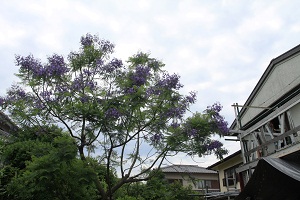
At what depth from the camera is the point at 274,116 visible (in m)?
7.47

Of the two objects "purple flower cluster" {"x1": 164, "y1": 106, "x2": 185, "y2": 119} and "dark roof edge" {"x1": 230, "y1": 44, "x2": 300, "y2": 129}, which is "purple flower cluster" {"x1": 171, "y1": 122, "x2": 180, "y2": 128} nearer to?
"purple flower cluster" {"x1": 164, "y1": 106, "x2": 185, "y2": 119}

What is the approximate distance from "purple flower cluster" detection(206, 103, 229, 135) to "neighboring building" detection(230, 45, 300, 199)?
1.19ft

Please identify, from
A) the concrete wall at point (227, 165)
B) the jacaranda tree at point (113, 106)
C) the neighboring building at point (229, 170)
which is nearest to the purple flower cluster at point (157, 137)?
the jacaranda tree at point (113, 106)

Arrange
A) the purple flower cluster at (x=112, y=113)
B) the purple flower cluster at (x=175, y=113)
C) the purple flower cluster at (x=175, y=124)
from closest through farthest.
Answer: the purple flower cluster at (x=112, y=113) → the purple flower cluster at (x=175, y=113) → the purple flower cluster at (x=175, y=124)

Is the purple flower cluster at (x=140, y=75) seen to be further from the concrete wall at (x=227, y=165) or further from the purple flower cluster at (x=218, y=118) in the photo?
the concrete wall at (x=227, y=165)

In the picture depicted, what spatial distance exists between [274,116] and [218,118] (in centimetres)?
279

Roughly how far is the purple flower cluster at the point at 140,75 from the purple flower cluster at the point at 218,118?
232 cm

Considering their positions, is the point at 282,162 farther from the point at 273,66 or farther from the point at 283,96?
the point at 273,66

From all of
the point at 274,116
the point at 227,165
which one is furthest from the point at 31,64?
the point at 227,165

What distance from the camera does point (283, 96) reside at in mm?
10016

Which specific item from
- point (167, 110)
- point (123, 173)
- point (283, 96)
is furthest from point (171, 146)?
point (283, 96)

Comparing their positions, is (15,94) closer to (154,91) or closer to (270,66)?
(154,91)

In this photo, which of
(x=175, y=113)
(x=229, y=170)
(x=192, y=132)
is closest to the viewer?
(x=192, y=132)

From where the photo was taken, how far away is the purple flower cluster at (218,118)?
997 centimetres
